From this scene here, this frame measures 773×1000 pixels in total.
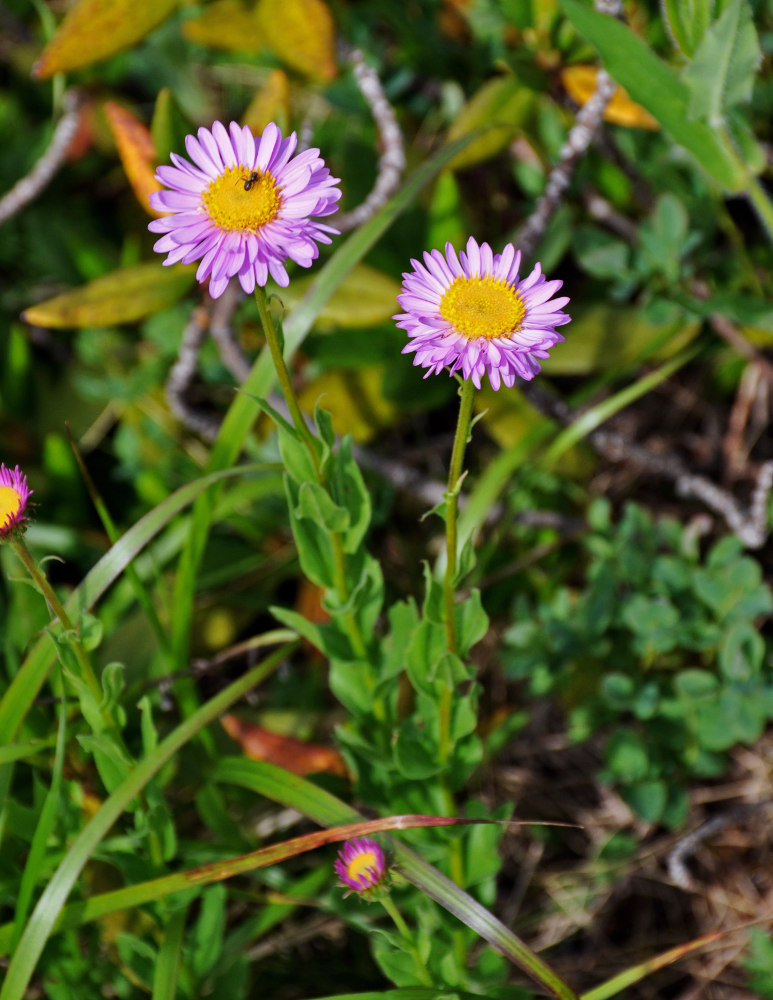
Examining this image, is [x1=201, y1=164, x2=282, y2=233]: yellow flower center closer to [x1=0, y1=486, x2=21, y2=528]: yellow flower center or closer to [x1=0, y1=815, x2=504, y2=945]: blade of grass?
[x1=0, y1=486, x2=21, y2=528]: yellow flower center

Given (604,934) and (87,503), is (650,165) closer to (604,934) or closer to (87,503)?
(87,503)

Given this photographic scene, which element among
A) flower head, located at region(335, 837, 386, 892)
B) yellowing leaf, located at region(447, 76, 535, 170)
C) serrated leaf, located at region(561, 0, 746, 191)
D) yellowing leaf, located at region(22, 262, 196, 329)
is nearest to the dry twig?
yellowing leaf, located at region(22, 262, 196, 329)

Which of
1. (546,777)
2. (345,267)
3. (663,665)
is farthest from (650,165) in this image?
(546,777)

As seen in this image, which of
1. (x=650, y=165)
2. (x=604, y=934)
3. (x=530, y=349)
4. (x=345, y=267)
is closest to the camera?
(x=530, y=349)

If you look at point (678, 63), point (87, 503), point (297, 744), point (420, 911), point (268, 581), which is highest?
point (678, 63)

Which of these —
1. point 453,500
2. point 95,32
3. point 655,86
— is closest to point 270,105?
point 95,32

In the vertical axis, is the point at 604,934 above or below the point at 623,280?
below

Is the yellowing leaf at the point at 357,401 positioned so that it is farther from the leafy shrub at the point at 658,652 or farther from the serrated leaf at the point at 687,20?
the serrated leaf at the point at 687,20

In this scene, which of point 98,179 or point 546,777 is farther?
point 98,179
